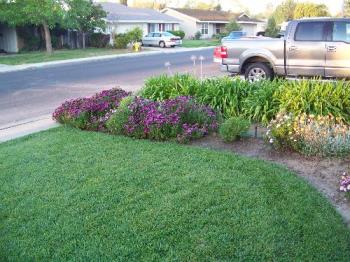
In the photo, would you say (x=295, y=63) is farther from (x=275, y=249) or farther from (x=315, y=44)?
(x=275, y=249)

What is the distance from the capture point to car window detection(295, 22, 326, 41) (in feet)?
40.6

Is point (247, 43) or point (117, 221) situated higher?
point (247, 43)

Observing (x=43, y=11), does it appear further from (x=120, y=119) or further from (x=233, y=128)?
(x=233, y=128)

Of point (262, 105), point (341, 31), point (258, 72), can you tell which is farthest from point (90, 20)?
point (262, 105)

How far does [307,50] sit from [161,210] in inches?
356

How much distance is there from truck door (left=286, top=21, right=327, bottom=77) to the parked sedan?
31.8 meters

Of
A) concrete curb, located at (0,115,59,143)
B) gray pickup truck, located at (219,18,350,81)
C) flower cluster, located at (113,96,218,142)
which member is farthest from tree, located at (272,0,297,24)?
flower cluster, located at (113,96,218,142)

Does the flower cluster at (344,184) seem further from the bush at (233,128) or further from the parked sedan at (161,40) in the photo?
the parked sedan at (161,40)

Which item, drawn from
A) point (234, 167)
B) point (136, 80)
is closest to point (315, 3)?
point (136, 80)

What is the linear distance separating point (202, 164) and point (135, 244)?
225cm

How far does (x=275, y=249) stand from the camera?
397 cm

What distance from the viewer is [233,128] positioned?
23.1 feet

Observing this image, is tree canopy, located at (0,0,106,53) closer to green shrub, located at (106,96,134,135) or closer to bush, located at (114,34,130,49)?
bush, located at (114,34,130,49)

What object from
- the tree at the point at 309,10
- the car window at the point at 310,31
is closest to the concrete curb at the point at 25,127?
the car window at the point at 310,31
